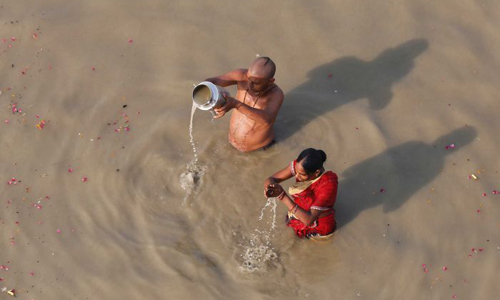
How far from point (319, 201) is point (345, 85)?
1.71 meters

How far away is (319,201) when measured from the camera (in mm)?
3510

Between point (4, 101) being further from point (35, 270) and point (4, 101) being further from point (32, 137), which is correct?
point (35, 270)

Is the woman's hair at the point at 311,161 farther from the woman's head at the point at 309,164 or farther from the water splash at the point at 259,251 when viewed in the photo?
the water splash at the point at 259,251

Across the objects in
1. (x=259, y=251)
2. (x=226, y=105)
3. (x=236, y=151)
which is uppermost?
(x=226, y=105)

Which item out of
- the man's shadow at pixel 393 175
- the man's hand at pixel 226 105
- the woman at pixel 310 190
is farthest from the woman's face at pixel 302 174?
the man's shadow at pixel 393 175

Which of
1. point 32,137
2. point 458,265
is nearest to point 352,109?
point 458,265

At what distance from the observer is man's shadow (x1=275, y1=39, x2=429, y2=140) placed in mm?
4746

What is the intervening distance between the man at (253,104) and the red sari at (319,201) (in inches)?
21.8

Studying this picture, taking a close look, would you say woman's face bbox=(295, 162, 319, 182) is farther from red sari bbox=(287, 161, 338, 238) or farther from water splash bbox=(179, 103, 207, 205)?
water splash bbox=(179, 103, 207, 205)

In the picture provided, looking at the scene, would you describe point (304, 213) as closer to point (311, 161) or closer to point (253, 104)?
point (311, 161)

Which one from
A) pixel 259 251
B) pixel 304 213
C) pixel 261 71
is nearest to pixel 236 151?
pixel 259 251

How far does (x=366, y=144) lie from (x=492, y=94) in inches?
50.5

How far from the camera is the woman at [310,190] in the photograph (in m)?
3.33

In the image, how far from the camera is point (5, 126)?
466 cm
